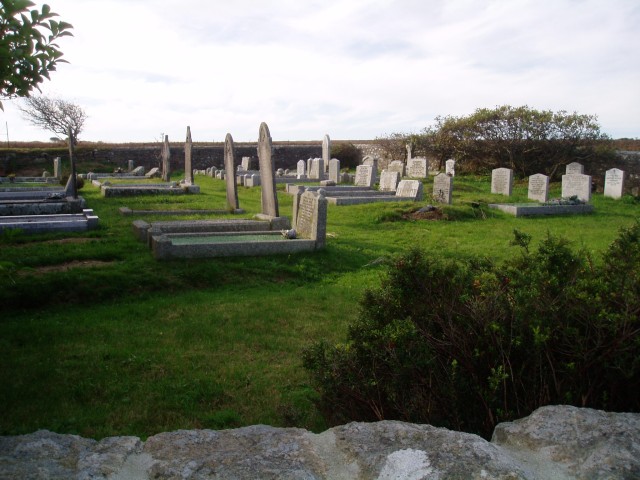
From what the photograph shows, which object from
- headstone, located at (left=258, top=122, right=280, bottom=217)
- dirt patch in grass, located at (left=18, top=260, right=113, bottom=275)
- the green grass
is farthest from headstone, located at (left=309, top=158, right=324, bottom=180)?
dirt patch in grass, located at (left=18, top=260, right=113, bottom=275)

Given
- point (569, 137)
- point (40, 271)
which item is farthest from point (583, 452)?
point (569, 137)

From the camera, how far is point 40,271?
789cm

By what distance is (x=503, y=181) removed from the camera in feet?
70.5

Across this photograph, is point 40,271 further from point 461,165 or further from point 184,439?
point 461,165

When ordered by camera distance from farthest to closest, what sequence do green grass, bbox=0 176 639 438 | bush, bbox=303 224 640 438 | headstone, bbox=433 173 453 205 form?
headstone, bbox=433 173 453 205 → green grass, bbox=0 176 639 438 → bush, bbox=303 224 640 438

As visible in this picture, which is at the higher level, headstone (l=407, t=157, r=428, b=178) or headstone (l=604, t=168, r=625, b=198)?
headstone (l=407, t=157, r=428, b=178)

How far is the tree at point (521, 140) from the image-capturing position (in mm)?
27531

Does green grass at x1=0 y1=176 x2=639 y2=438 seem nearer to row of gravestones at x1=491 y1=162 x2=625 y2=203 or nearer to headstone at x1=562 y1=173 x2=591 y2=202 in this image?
headstone at x1=562 y1=173 x2=591 y2=202

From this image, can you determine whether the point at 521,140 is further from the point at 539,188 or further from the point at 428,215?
the point at 428,215

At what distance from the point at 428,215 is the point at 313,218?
18.5 feet

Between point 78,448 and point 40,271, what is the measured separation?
21.7 feet

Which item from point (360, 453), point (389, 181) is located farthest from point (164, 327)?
point (389, 181)

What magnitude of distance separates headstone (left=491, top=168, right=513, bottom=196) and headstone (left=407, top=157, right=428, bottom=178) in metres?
6.54

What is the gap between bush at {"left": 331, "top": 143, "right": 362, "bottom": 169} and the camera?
4019 cm
